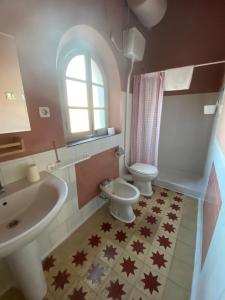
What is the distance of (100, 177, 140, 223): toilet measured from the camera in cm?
152

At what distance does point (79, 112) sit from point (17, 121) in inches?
30.2

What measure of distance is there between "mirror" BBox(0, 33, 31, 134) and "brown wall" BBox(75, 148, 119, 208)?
69 centimetres

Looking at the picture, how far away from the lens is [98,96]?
6.05 feet

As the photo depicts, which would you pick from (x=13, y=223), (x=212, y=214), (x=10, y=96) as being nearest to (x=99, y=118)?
(x=10, y=96)

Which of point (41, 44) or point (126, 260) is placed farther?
point (126, 260)

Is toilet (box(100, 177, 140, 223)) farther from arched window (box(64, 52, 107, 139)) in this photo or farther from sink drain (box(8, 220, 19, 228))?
sink drain (box(8, 220, 19, 228))

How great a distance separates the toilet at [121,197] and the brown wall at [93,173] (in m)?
0.11

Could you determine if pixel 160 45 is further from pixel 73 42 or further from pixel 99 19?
pixel 73 42

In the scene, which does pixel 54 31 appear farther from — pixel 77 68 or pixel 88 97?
pixel 88 97

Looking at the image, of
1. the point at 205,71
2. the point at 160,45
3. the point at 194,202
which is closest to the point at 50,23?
the point at 160,45

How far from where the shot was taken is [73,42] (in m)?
1.41

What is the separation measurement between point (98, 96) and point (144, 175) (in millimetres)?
1251

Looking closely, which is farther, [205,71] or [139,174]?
[205,71]

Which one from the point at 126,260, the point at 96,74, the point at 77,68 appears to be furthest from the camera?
the point at 96,74
